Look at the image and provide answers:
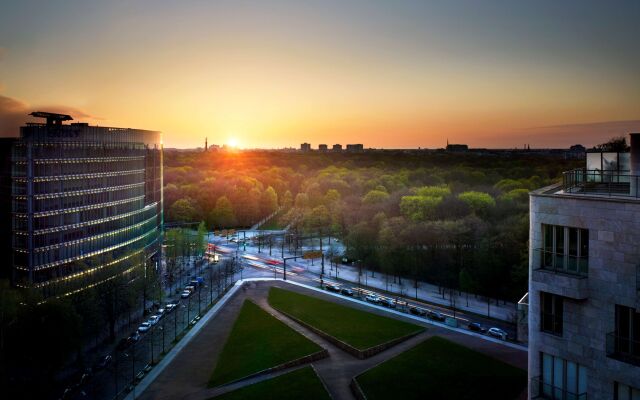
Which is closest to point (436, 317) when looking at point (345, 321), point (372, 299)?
point (372, 299)

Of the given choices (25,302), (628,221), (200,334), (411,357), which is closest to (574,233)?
(628,221)

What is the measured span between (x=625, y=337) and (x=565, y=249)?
427 centimetres

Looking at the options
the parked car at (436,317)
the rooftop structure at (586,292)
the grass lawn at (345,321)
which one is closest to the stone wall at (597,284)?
the rooftop structure at (586,292)

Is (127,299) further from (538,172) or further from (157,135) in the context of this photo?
(538,172)

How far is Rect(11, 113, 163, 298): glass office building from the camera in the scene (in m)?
71.3

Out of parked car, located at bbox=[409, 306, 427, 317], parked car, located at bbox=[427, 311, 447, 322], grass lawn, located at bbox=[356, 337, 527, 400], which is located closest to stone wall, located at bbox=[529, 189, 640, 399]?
grass lawn, located at bbox=[356, 337, 527, 400]

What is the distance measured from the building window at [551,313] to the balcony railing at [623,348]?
89.7 inches

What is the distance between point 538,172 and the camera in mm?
184875

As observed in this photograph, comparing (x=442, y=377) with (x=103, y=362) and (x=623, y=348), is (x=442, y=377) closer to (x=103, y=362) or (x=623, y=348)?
(x=623, y=348)

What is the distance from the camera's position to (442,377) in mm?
53688

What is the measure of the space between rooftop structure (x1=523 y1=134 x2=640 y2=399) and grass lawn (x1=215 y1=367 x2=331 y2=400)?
2963cm

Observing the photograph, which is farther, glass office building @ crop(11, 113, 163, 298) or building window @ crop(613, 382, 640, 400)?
glass office building @ crop(11, 113, 163, 298)

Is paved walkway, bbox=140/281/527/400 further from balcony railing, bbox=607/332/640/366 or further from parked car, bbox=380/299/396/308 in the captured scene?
balcony railing, bbox=607/332/640/366

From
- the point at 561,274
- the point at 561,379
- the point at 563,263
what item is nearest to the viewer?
the point at 561,274
